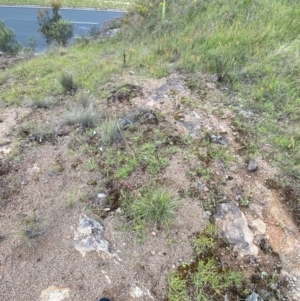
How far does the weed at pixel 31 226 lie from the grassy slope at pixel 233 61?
2789 mm

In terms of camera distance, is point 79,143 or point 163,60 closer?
point 79,143

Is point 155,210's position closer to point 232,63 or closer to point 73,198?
point 73,198

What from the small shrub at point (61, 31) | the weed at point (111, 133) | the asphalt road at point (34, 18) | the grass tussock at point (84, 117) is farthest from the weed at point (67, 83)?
the asphalt road at point (34, 18)

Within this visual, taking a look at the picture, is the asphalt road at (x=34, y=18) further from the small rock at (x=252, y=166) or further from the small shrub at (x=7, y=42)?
the small rock at (x=252, y=166)

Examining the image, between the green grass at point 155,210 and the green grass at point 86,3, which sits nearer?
the green grass at point 155,210

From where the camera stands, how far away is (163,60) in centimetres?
559

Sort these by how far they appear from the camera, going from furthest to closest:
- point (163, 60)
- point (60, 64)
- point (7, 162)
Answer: point (60, 64) → point (163, 60) → point (7, 162)

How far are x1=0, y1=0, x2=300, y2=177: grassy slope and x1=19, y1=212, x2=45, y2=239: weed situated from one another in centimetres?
279

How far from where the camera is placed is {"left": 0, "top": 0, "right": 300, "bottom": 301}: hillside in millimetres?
2072

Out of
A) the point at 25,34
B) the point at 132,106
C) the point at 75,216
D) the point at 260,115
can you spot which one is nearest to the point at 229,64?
the point at 260,115

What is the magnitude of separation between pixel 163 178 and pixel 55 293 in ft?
4.93

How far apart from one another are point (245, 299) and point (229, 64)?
4.02 metres

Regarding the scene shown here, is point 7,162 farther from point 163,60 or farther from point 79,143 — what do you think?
point 163,60

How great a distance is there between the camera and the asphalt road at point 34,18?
31.3 meters
